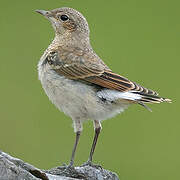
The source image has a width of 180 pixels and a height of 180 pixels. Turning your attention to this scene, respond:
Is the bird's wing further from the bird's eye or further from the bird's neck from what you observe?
the bird's eye

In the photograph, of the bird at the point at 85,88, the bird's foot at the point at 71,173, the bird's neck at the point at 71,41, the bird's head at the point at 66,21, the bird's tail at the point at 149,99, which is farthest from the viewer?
the bird's head at the point at 66,21

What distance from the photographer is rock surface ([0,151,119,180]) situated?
22.9ft

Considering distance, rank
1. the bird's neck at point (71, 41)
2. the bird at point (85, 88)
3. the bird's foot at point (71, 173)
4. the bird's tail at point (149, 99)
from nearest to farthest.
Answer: the bird's foot at point (71, 173) < the bird's tail at point (149, 99) < the bird at point (85, 88) < the bird's neck at point (71, 41)

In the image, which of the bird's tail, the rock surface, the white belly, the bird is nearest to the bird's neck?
the bird

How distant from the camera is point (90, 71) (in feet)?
31.8

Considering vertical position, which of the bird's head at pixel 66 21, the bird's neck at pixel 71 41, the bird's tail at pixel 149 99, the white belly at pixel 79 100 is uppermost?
the bird's head at pixel 66 21

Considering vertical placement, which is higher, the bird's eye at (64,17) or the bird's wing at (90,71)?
the bird's eye at (64,17)

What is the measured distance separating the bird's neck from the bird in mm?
234

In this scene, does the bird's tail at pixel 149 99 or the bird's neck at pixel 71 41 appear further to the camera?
the bird's neck at pixel 71 41

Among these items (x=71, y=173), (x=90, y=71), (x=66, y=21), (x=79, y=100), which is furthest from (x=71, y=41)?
(x=71, y=173)

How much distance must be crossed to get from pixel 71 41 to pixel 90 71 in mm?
1221

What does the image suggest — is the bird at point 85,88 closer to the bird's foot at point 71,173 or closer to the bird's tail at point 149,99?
the bird's tail at point 149,99

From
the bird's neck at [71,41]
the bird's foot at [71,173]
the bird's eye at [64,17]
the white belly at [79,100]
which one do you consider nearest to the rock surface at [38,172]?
the bird's foot at [71,173]

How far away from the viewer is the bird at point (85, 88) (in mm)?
9398
